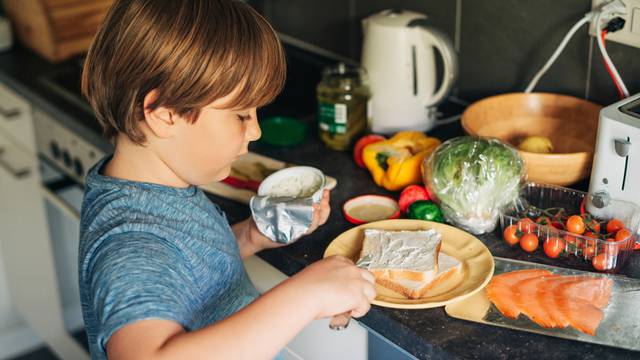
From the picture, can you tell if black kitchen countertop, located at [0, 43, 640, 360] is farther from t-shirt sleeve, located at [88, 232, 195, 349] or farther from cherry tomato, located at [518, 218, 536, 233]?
t-shirt sleeve, located at [88, 232, 195, 349]

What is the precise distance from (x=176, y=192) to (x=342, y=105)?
0.58m

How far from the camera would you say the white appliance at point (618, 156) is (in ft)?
4.18

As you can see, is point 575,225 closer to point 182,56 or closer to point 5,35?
point 182,56

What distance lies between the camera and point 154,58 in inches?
40.6

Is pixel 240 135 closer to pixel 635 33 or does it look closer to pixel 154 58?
pixel 154 58

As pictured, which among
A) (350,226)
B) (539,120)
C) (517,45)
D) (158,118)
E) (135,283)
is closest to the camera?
(135,283)

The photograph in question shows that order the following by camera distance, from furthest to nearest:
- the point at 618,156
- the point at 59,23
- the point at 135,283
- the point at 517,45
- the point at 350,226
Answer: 1. the point at 59,23
2. the point at 517,45
3. the point at 350,226
4. the point at 618,156
5. the point at 135,283

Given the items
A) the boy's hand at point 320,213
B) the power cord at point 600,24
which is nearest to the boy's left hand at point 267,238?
the boy's hand at point 320,213

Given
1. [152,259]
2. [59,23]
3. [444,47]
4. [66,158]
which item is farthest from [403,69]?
[59,23]

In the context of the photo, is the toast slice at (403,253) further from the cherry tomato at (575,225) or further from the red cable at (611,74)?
the red cable at (611,74)

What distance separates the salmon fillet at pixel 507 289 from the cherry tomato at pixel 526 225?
0.10 meters

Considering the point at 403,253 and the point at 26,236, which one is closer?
the point at 403,253

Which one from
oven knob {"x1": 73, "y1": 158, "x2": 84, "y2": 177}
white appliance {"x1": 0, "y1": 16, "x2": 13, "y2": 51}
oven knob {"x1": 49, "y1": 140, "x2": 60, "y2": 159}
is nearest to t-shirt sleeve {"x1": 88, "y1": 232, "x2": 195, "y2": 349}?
oven knob {"x1": 73, "y1": 158, "x2": 84, "y2": 177}

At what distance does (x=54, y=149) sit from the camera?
2178 mm
